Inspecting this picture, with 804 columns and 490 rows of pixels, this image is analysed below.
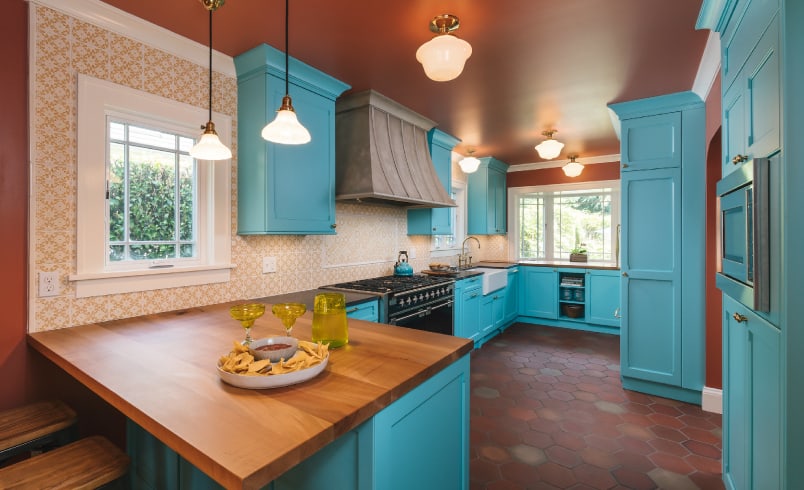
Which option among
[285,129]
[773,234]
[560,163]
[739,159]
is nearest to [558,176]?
[560,163]

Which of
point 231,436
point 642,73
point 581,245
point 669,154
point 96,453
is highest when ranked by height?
point 642,73

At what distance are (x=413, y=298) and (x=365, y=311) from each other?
1.90 ft

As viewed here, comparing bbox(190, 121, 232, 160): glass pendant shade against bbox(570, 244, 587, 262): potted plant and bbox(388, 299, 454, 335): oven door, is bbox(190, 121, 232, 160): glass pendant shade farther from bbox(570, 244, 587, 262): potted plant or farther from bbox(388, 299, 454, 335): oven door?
bbox(570, 244, 587, 262): potted plant

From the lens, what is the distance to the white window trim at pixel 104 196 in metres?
1.89

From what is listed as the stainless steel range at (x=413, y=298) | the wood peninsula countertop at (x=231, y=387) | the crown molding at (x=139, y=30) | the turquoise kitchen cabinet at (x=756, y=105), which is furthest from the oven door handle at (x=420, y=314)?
the turquoise kitchen cabinet at (x=756, y=105)

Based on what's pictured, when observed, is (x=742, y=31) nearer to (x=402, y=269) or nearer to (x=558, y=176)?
(x=402, y=269)

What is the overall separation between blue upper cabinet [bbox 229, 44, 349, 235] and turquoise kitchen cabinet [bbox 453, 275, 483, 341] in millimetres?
1847

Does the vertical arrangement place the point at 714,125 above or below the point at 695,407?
above

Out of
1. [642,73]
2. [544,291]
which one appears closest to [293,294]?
[642,73]

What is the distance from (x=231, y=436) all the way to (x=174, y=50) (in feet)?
7.44

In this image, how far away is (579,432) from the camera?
258 cm

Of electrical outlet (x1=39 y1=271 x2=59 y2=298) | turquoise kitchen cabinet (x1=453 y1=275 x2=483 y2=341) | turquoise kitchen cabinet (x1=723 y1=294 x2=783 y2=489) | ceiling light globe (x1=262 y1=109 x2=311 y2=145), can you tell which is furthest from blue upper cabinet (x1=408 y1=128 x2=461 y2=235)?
electrical outlet (x1=39 y1=271 x2=59 y2=298)

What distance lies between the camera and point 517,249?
6.31 metres

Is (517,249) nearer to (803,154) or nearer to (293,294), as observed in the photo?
(293,294)
